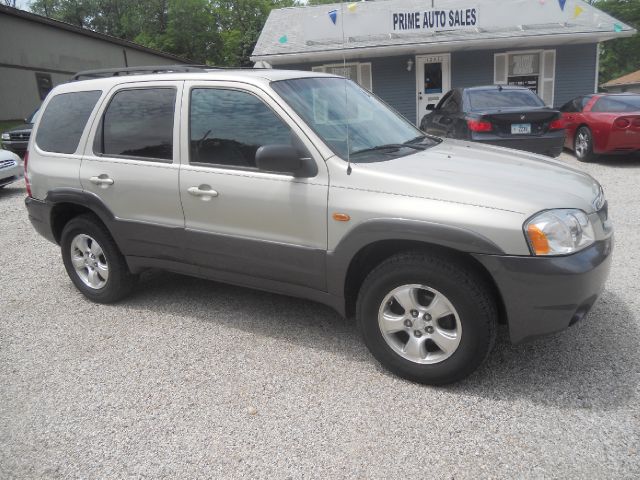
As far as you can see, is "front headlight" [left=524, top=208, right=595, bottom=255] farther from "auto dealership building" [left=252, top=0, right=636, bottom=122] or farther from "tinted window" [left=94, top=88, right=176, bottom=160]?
"auto dealership building" [left=252, top=0, right=636, bottom=122]

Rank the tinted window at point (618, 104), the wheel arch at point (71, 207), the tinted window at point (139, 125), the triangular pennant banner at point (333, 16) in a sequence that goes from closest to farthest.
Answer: the tinted window at point (139, 125), the wheel arch at point (71, 207), the tinted window at point (618, 104), the triangular pennant banner at point (333, 16)

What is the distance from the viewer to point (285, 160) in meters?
3.14

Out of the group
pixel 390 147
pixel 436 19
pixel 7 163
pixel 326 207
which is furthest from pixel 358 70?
pixel 326 207

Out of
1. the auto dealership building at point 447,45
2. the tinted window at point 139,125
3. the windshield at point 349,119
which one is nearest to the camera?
the windshield at point 349,119

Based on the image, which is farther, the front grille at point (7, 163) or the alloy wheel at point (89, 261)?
the front grille at point (7, 163)

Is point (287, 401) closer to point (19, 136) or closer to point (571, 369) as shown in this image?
point (571, 369)

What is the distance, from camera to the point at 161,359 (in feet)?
11.9

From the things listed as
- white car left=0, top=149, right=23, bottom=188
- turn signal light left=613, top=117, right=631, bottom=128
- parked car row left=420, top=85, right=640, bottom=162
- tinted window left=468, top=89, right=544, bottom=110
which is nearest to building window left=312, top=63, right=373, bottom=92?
parked car row left=420, top=85, right=640, bottom=162

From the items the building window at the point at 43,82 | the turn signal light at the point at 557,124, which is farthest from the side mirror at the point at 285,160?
the building window at the point at 43,82

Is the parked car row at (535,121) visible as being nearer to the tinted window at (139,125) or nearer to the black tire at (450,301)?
the tinted window at (139,125)

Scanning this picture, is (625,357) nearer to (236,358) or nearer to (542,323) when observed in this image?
(542,323)

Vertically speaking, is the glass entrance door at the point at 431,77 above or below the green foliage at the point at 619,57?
above

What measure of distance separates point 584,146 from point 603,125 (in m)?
0.73

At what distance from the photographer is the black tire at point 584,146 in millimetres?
Result: 10391
